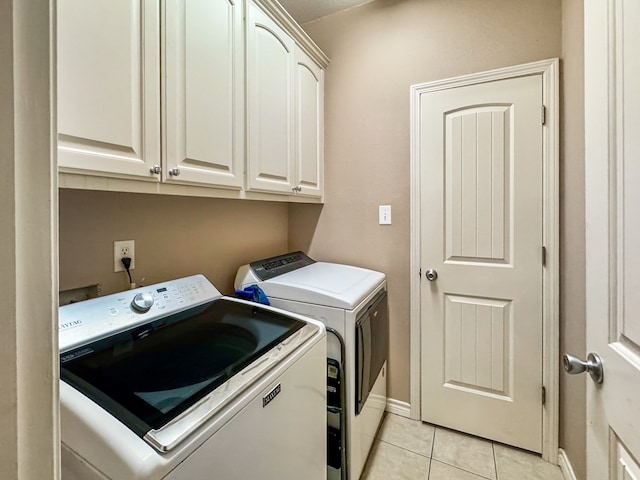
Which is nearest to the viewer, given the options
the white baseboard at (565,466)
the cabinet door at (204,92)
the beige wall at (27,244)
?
the beige wall at (27,244)

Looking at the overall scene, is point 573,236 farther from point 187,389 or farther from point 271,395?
point 187,389

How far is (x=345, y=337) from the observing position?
55.7 inches

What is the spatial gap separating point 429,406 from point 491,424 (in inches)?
13.7

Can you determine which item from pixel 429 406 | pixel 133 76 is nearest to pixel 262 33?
pixel 133 76

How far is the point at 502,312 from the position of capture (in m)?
1.77

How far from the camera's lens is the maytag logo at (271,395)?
843 mm

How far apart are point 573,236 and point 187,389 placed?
1.76 meters

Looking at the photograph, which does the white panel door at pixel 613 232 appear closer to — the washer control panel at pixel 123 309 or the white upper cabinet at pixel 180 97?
the white upper cabinet at pixel 180 97

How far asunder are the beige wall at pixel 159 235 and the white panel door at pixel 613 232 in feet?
5.22

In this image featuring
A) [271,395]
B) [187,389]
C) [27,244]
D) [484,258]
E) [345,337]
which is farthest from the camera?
[484,258]

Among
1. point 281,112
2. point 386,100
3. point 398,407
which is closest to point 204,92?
point 281,112

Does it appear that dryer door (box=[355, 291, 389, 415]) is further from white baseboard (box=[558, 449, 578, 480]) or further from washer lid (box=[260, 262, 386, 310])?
white baseboard (box=[558, 449, 578, 480])

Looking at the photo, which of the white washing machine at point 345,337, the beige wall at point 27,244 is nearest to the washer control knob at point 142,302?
the white washing machine at point 345,337

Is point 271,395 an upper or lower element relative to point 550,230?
lower
